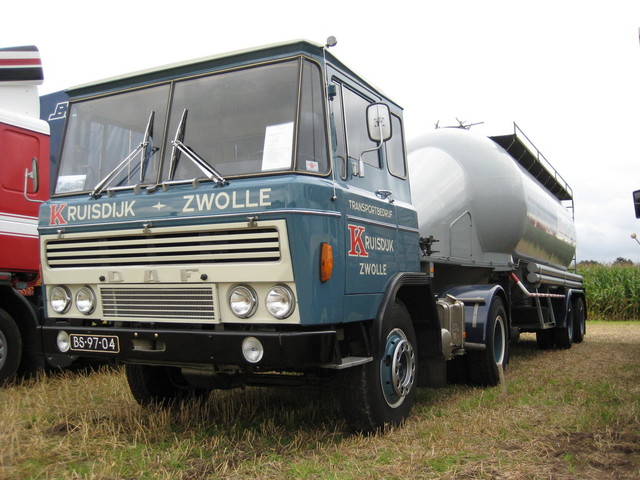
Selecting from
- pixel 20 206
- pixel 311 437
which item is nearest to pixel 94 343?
pixel 311 437

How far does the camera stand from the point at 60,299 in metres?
4.82

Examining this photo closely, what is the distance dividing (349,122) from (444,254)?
279cm

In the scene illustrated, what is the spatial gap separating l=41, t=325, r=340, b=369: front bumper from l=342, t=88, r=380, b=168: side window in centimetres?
150

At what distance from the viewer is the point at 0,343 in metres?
6.79

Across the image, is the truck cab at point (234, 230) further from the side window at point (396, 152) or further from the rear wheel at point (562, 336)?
the rear wheel at point (562, 336)

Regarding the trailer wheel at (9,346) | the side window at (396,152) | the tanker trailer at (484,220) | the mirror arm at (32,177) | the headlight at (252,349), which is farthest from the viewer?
the tanker trailer at (484,220)

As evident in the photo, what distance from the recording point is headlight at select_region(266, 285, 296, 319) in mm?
4070

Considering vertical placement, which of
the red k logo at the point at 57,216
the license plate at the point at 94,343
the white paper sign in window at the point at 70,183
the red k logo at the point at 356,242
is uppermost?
the white paper sign in window at the point at 70,183

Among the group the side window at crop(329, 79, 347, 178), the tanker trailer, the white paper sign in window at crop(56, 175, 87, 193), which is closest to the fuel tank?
the tanker trailer

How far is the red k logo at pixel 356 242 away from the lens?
455cm

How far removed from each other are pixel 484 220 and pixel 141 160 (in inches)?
194

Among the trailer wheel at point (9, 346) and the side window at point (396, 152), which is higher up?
the side window at point (396, 152)

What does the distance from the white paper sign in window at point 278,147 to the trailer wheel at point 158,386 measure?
2.36 metres

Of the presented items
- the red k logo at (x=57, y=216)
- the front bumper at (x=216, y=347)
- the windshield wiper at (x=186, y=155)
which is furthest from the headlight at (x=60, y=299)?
the windshield wiper at (x=186, y=155)
